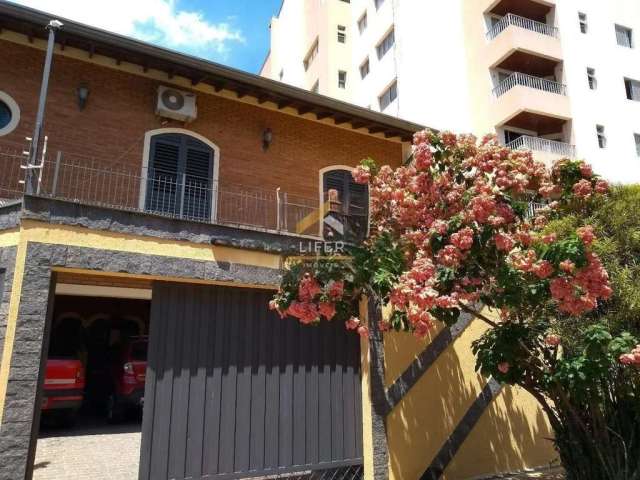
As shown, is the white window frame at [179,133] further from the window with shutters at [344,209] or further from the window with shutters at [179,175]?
the window with shutters at [344,209]

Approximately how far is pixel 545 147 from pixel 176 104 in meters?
16.8

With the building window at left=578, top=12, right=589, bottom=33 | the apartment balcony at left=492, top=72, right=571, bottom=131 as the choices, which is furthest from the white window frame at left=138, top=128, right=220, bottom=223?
the building window at left=578, top=12, right=589, bottom=33

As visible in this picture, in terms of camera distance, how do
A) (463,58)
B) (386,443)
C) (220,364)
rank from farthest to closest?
(463,58) < (386,443) < (220,364)

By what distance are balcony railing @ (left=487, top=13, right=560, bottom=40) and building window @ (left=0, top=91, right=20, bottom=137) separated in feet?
65.7

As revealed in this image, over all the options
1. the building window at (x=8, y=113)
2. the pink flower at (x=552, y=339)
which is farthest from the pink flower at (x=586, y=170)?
the building window at (x=8, y=113)

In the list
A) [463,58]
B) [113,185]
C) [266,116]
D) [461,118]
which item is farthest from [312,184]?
[463,58]

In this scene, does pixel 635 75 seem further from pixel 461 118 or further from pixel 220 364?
pixel 220 364

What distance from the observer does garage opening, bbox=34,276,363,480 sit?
5.79 meters

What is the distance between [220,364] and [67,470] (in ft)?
10.5

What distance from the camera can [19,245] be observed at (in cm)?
523

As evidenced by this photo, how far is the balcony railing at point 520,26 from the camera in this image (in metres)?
21.3

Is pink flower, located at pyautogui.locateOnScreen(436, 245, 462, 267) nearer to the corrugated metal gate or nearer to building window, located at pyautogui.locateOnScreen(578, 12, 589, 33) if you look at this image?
the corrugated metal gate

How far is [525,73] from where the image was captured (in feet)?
74.3

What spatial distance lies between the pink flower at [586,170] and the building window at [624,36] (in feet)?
75.8
